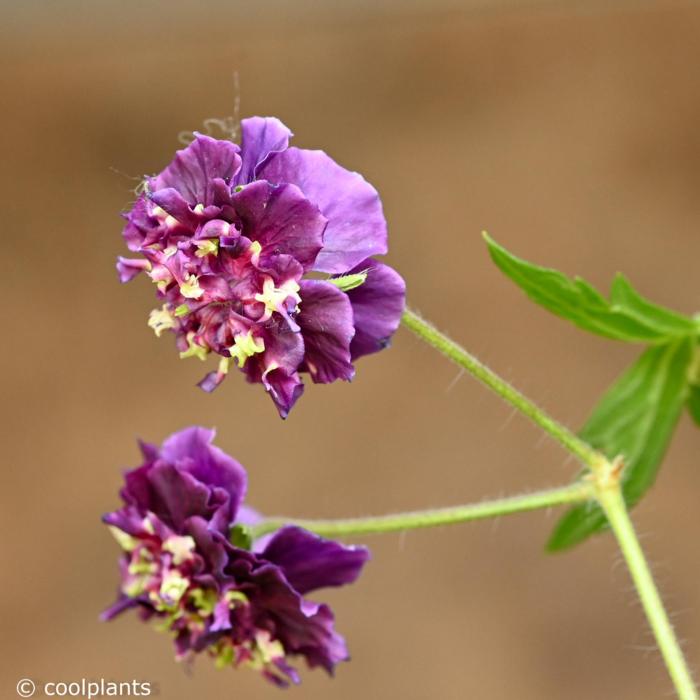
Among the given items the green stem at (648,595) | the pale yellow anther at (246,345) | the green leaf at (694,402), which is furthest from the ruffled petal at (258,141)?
the green leaf at (694,402)

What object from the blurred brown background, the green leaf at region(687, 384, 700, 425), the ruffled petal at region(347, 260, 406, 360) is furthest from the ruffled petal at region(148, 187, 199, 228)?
the blurred brown background

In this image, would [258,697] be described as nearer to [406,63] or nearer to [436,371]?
[436,371]

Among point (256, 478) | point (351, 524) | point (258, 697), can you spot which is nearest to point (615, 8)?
point (256, 478)

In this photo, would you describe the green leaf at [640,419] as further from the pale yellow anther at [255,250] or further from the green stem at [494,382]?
the pale yellow anther at [255,250]

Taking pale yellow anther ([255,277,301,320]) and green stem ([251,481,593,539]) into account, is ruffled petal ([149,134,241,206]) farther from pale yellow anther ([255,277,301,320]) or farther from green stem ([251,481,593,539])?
green stem ([251,481,593,539])

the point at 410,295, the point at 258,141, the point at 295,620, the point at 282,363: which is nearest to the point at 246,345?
the point at 282,363
